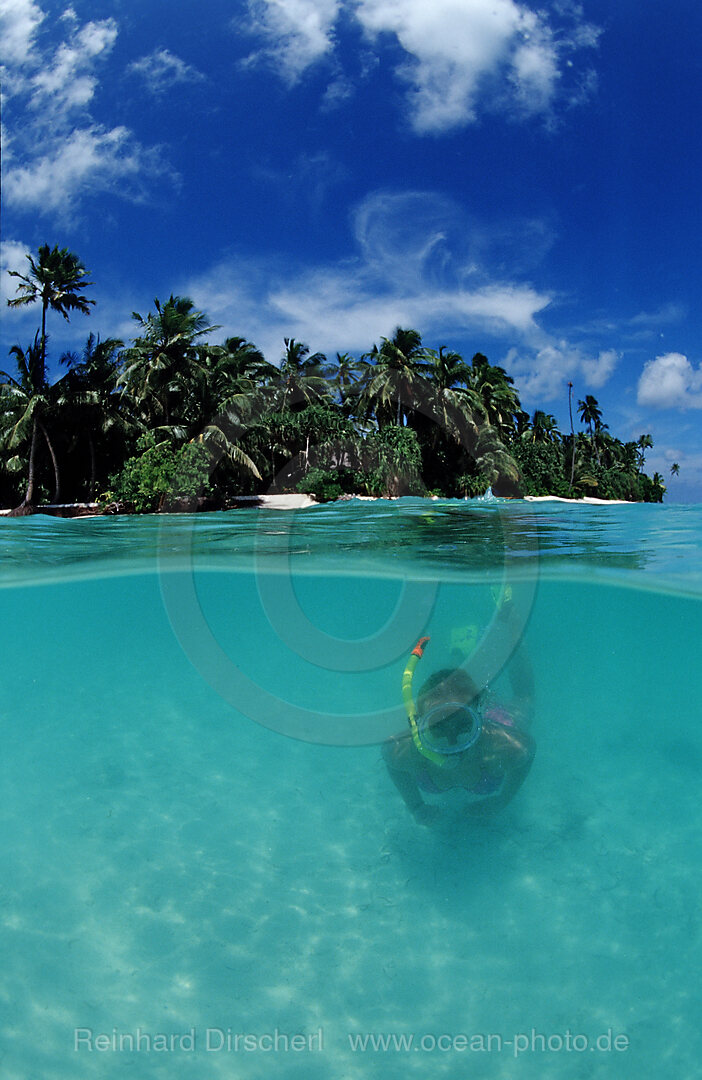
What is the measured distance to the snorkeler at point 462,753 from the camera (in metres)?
5.59

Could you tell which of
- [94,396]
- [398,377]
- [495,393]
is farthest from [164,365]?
[495,393]

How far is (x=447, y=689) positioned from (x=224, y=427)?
29.3m

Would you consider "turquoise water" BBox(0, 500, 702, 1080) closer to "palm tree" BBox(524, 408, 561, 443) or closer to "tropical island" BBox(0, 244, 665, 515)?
"tropical island" BBox(0, 244, 665, 515)

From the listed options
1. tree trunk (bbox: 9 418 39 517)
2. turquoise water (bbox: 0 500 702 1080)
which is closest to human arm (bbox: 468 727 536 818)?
turquoise water (bbox: 0 500 702 1080)

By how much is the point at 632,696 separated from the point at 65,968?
22476 mm

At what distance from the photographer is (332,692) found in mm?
17203

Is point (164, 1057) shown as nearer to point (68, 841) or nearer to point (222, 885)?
point (222, 885)

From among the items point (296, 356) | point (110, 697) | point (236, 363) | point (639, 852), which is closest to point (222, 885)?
point (639, 852)

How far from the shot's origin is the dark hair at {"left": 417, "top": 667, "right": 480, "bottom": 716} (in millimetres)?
5941

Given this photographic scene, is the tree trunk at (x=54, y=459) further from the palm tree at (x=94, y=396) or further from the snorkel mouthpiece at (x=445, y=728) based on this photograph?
the snorkel mouthpiece at (x=445, y=728)

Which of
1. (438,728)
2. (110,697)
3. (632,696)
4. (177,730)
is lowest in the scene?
(632,696)

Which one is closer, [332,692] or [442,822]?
[442,822]

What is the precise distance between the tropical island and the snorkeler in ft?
73.1

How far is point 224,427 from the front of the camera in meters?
33.2
